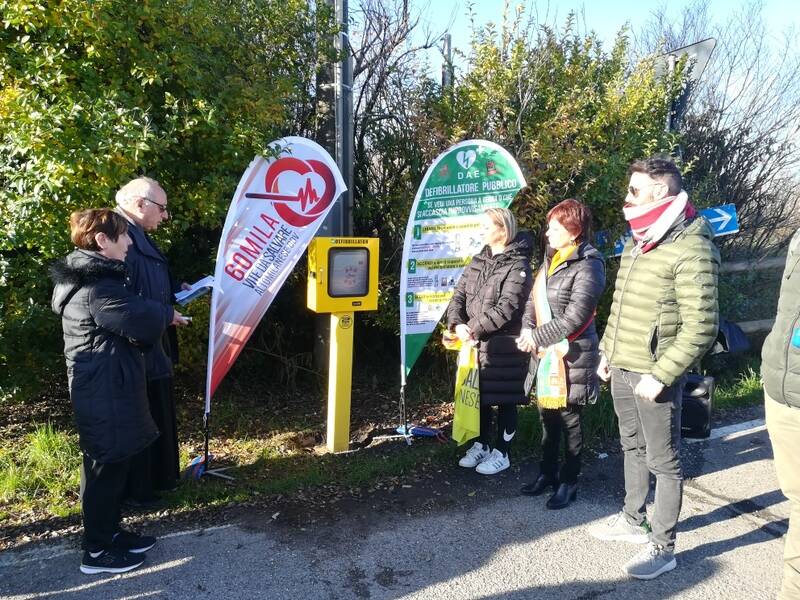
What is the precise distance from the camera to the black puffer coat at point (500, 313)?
3.89 metres

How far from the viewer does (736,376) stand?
6504 mm

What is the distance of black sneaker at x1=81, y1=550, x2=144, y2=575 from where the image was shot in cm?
301

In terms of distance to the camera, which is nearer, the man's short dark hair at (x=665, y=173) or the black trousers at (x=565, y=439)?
the man's short dark hair at (x=665, y=173)

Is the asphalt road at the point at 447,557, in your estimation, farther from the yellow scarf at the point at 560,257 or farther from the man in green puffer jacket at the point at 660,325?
the yellow scarf at the point at 560,257

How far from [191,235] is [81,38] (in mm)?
1606

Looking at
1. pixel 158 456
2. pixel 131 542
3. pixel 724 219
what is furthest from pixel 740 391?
pixel 131 542

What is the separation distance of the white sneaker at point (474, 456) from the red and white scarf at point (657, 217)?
76.4 inches

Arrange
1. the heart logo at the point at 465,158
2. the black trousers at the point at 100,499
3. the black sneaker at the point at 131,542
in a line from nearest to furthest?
the black trousers at the point at 100,499 < the black sneaker at the point at 131,542 < the heart logo at the point at 465,158

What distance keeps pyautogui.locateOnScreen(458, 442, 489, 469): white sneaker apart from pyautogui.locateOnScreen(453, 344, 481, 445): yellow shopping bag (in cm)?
9

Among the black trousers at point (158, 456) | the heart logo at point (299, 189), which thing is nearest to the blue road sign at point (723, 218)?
the heart logo at point (299, 189)

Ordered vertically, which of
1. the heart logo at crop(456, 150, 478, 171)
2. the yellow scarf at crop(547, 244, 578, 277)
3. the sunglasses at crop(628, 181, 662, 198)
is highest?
the heart logo at crop(456, 150, 478, 171)

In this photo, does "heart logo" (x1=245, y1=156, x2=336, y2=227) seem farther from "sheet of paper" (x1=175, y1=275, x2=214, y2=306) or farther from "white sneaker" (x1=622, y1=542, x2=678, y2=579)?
"white sneaker" (x1=622, y1=542, x2=678, y2=579)

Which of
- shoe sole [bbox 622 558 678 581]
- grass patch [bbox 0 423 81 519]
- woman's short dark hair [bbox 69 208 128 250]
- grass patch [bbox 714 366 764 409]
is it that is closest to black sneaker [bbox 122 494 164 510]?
grass patch [bbox 0 423 81 519]

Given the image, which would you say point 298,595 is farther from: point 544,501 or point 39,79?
point 39,79
